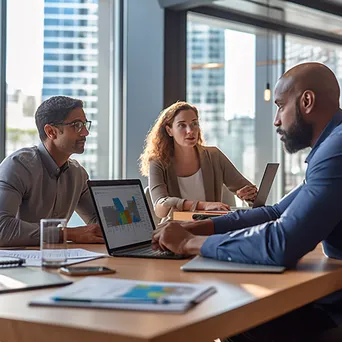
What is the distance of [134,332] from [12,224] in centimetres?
150

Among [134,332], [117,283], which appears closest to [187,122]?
[117,283]

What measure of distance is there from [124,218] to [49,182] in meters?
0.83

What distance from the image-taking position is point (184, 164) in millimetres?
4348

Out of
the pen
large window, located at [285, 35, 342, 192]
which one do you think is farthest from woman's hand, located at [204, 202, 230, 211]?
large window, located at [285, 35, 342, 192]

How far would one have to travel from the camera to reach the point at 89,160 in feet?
19.2

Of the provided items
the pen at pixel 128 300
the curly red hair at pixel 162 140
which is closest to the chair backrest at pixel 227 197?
the curly red hair at pixel 162 140

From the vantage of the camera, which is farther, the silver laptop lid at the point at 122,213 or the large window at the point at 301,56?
the large window at the point at 301,56

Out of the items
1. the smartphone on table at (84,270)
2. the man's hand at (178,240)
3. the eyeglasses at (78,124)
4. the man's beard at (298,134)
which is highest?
the eyeglasses at (78,124)

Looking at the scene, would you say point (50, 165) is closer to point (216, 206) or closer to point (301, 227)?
point (216, 206)

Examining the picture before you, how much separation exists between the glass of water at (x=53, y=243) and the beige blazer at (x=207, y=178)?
7.30ft

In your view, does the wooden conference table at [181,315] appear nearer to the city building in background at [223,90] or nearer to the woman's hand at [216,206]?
the woman's hand at [216,206]

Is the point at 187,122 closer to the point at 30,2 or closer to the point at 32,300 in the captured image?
the point at 30,2

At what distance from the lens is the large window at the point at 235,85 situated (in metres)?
6.17

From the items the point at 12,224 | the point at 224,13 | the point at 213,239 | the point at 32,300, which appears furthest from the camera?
the point at 224,13
